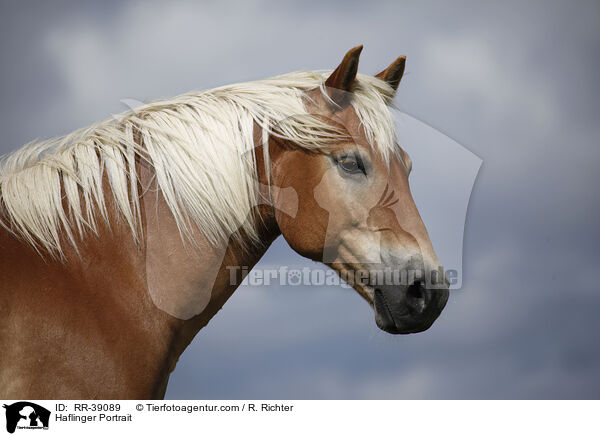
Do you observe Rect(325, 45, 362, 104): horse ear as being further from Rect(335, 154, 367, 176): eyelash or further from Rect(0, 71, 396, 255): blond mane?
Rect(335, 154, 367, 176): eyelash

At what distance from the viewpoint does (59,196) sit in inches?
102

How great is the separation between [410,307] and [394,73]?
4.90 feet

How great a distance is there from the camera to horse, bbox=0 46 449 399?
236 cm

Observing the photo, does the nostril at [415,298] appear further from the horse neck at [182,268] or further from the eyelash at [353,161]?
the horse neck at [182,268]

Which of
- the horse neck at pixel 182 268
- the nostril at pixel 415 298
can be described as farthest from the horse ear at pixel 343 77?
the nostril at pixel 415 298

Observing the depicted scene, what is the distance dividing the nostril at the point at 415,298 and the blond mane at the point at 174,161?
72 cm
